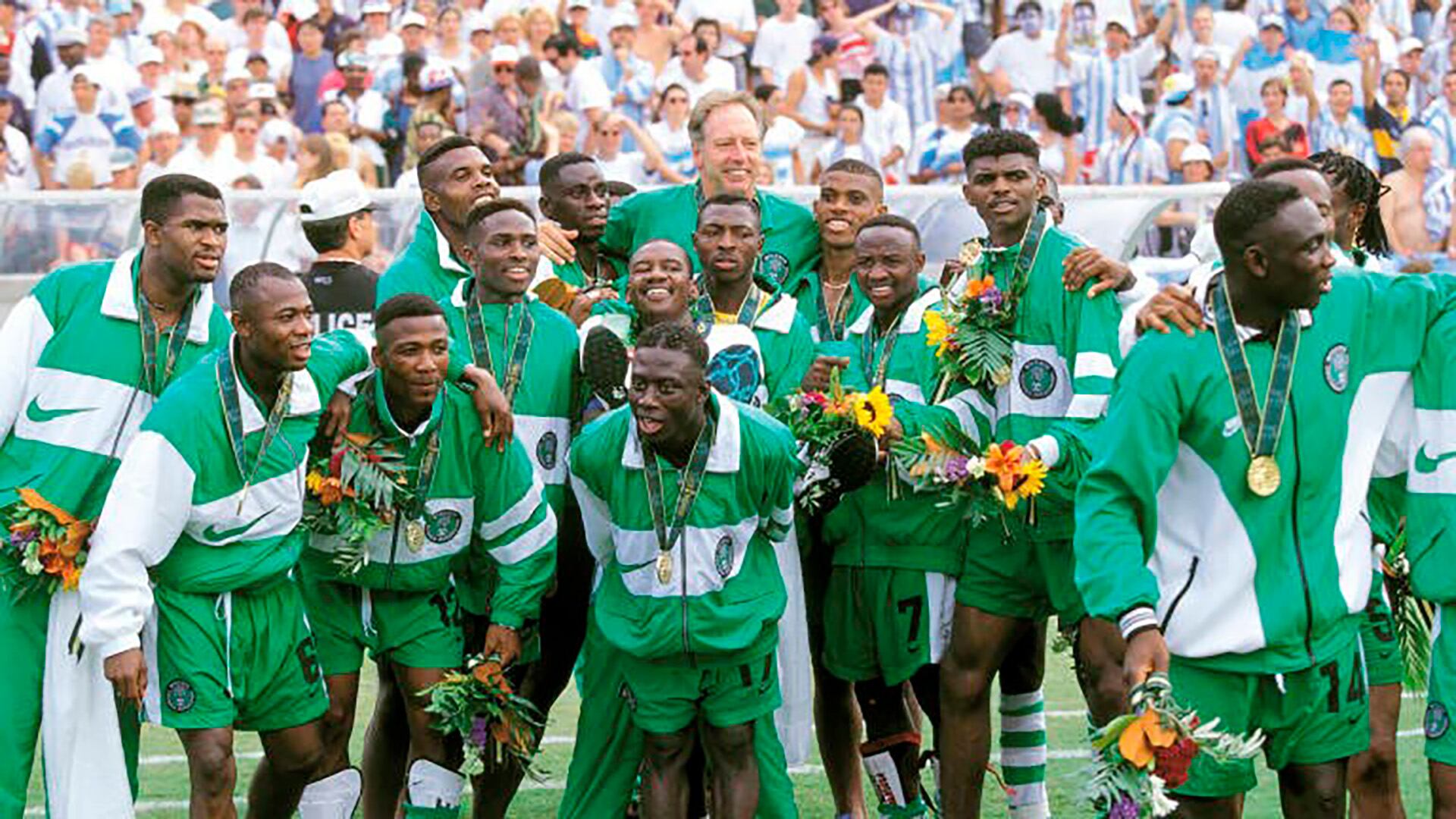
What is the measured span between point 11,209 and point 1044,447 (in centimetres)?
1068

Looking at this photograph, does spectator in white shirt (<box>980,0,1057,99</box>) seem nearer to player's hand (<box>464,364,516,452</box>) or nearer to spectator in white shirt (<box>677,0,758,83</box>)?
spectator in white shirt (<box>677,0,758,83</box>)

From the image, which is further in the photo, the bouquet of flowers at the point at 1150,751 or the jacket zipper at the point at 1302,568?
the jacket zipper at the point at 1302,568

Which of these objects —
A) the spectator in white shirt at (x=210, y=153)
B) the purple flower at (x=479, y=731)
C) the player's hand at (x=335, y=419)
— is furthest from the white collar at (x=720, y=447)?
the spectator in white shirt at (x=210, y=153)

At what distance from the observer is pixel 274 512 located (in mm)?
7875

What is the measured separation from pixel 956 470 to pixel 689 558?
993 mm

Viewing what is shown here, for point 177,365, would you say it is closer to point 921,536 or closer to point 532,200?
point 921,536

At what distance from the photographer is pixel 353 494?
27.1ft

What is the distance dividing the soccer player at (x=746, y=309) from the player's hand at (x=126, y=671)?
224cm

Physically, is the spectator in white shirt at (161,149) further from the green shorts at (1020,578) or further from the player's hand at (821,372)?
the green shorts at (1020,578)

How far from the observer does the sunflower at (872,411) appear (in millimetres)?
8477

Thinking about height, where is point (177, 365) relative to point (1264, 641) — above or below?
above

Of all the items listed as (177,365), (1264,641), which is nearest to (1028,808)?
(1264,641)

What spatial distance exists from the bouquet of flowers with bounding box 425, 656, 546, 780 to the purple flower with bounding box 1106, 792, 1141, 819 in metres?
2.67

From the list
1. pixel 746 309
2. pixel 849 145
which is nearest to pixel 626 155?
pixel 849 145
